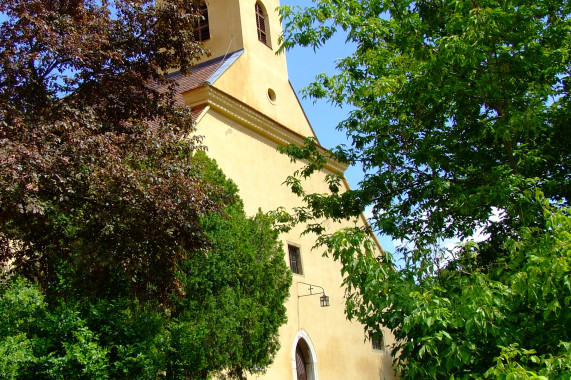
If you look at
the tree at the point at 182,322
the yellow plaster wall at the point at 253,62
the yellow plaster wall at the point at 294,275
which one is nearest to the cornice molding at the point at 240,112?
the yellow plaster wall at the point at 294,275

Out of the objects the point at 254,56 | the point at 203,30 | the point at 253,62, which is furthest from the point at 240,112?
the point at 203,30

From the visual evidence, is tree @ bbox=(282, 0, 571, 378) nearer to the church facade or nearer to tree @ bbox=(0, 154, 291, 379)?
tree @ bbox=(0, 154, 291, 379)

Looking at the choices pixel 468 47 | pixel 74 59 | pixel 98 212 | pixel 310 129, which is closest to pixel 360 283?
pixel 468 47

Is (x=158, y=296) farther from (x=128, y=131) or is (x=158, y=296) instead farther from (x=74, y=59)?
(x=74, y=59)

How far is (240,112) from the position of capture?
664 inches

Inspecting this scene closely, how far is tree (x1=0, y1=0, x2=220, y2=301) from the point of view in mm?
7691

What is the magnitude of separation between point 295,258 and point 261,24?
896cm

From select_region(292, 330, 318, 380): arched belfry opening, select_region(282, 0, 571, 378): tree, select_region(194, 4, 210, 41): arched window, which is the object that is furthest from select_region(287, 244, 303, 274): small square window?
select_region(194, 4, 210, 41): arched window

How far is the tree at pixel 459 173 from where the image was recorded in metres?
5.35

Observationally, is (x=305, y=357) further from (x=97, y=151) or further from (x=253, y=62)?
(x=97, y=151)

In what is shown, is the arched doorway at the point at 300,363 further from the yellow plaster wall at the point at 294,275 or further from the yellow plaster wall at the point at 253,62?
the yellow plaster wall at the point at 253,62

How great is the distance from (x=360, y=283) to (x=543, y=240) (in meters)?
1.81

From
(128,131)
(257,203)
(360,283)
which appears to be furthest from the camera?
(257,203)

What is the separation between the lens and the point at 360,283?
6.05 m
